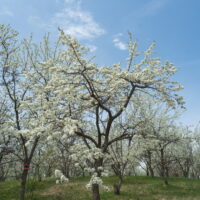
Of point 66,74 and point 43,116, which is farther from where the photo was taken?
point 66,74

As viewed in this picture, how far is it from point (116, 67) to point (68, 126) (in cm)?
374

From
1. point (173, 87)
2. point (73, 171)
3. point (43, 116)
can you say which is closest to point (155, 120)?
point (173, 87)

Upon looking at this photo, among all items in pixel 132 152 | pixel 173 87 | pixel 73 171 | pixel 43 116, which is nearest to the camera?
pixel 43 116

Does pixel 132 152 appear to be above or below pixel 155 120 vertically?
below

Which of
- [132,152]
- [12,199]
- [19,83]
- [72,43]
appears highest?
[19,83]

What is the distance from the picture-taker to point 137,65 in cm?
903

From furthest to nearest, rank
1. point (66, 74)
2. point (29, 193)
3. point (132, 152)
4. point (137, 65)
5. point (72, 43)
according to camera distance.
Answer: point (29, 193), point (132, 152), point (137, 65), point (66, 74), point (72, 43)

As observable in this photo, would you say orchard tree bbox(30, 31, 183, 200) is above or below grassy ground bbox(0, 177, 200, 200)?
above

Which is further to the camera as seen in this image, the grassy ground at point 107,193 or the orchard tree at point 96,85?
the grassy ground at point 107,193

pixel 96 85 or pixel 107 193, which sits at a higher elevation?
Answer: pixel 96 85

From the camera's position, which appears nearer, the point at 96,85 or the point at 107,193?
the point at 96,85

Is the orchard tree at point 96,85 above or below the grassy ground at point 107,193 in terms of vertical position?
above

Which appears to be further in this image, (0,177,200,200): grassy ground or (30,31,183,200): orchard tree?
(0,177,200,200): grassy ground

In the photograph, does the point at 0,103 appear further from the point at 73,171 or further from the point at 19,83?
the point at 73,171
